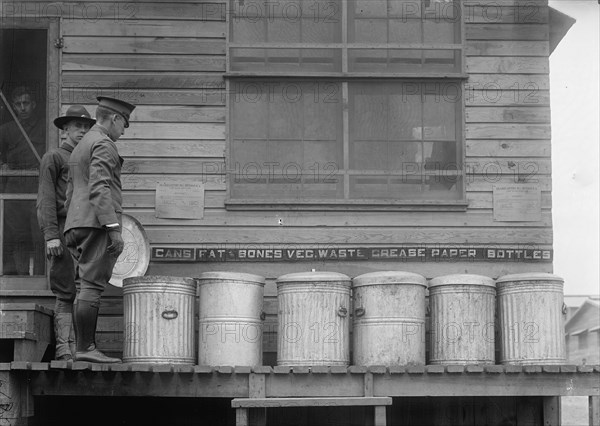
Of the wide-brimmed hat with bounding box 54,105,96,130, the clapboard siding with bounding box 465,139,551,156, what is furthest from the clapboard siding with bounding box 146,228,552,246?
the wide-brimmed hat with bounding box 54,105,96,130

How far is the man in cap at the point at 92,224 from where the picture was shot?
8.03 metres

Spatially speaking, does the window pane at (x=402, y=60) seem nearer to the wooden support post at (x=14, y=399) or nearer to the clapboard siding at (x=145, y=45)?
the clapboard siding at (x=145, y=45)

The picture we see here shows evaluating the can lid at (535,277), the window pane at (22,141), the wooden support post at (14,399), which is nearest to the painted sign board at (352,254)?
the can lid at (535,277)

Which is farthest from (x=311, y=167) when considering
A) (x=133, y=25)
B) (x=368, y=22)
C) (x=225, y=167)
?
(x=133, y=25)

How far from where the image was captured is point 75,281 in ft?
27.4

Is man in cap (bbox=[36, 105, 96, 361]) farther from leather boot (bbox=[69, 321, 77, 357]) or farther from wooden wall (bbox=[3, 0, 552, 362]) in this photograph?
wooden wall (bbox=[3, 0, 552, 362])

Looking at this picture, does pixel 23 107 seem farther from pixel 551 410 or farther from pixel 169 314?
pixel 551 410

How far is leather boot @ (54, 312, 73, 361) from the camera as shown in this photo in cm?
844

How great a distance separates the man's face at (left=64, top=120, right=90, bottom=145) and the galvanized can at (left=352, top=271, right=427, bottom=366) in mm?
2678

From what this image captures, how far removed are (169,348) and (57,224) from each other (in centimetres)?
138

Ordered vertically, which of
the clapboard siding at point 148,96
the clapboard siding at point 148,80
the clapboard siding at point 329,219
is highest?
the clapboard siding at point 148,80

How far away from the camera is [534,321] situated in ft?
28.5

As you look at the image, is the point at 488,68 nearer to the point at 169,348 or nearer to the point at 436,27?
the point at 436,27

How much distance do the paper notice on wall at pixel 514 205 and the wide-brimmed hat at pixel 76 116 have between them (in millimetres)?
3760
